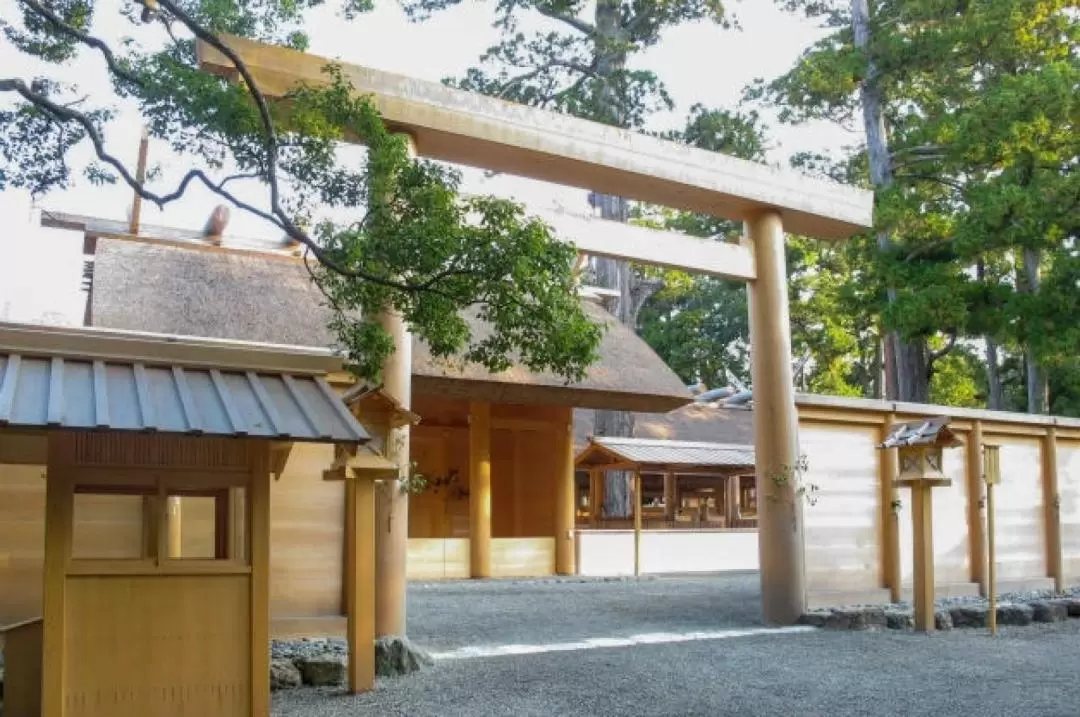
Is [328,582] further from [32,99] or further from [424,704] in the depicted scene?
[32,99]

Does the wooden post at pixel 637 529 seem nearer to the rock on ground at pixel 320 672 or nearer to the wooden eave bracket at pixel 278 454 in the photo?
the rock on ground at pixel 320 672

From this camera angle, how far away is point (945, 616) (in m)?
9.91

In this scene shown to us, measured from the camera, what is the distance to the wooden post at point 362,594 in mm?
6445

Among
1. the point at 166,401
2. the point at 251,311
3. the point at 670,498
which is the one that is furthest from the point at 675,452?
the point at 166,401

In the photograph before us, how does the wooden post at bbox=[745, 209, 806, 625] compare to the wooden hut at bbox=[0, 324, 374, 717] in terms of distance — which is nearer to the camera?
A: the wooden hut at bbox=[0, 324, 374, 717]

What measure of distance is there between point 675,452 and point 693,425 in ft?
16.1

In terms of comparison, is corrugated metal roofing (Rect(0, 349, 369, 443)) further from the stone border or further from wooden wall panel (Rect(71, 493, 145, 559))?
the stone border

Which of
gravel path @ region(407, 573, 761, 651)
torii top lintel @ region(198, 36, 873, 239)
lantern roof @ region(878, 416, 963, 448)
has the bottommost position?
gravel path @ region(407, 573, 761, 651)

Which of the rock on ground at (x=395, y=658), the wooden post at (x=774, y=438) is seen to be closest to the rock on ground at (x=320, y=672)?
the rock on ground at (x=395, y=658)

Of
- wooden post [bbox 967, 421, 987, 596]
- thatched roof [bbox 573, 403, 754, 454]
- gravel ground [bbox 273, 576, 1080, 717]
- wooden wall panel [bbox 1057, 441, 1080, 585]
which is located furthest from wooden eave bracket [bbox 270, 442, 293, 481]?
thatched roof [bbox 573, 403, 754, 454]

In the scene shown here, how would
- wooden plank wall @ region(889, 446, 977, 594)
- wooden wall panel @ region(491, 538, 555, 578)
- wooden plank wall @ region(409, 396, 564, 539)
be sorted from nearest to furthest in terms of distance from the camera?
wooden plank wall @ region(889, 446, 977, 594) → wooden wall panel @ region(491, 538, 555, 578) → wooden plank wall @ region(409, 396, 564, 539)

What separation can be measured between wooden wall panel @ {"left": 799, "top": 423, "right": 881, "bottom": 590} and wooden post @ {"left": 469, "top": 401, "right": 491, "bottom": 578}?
21.9ft

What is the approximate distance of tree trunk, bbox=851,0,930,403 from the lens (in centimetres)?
1711

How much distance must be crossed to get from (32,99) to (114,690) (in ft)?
12.6
